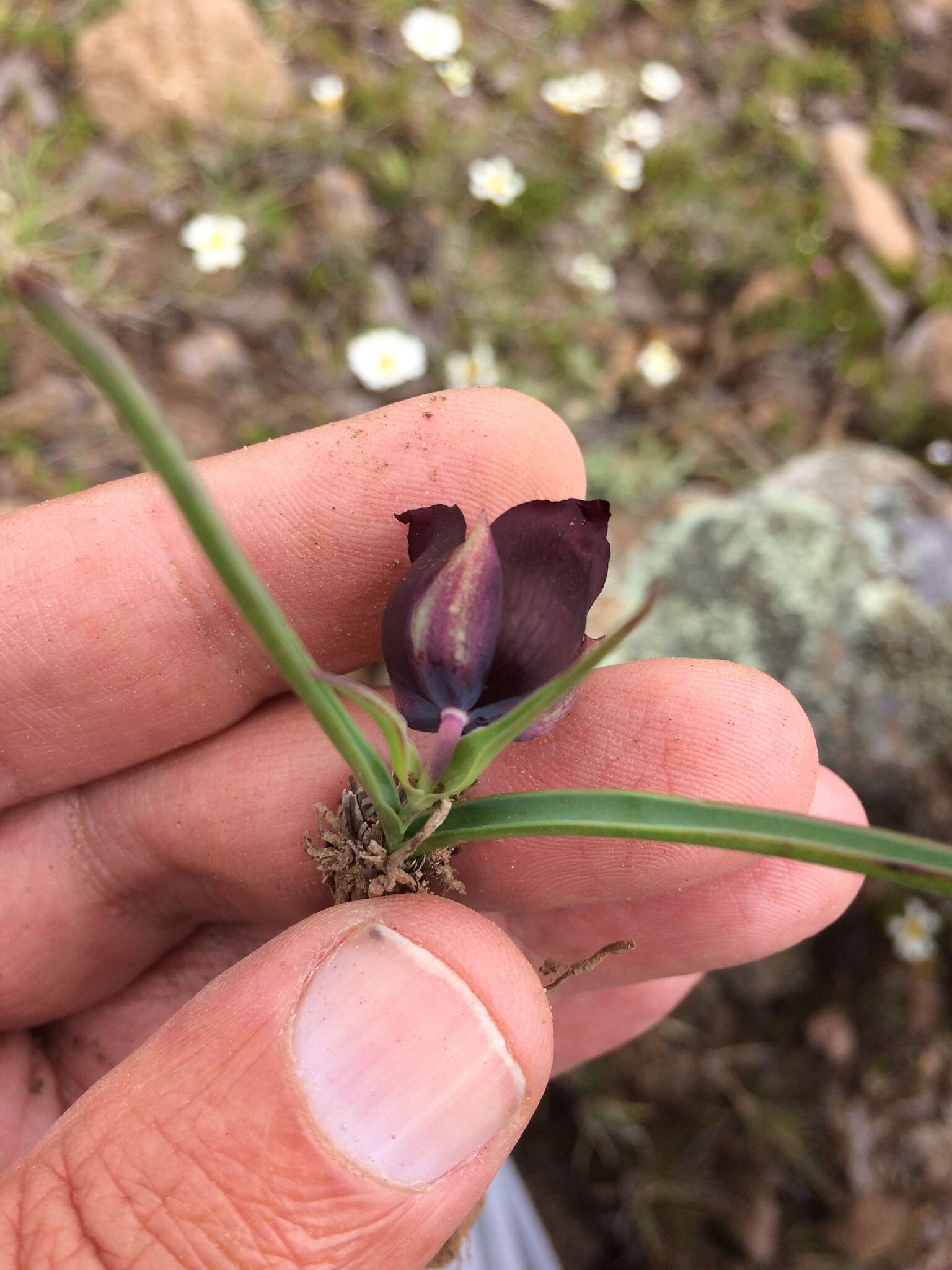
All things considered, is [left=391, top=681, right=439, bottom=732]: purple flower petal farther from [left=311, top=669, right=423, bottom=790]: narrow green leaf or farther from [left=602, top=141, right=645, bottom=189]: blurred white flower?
[left=602, top=141, right=645, bottom=189]: blurred white flower

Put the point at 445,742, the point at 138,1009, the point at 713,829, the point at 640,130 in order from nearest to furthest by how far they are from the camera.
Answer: the point at 713,829 → the point at 445,742 → the point at 138,1009 → the point at 640,130

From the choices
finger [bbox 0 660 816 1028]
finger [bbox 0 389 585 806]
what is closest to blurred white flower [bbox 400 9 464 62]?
finger [bbox 0 389 585 806]

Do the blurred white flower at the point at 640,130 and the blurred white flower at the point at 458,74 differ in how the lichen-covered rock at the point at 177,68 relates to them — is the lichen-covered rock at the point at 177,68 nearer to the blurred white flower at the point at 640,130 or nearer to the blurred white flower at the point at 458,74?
the blurred white flower at the point at 458,74

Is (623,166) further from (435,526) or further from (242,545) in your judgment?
(435,526)

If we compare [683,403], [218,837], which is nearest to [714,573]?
[683,403]

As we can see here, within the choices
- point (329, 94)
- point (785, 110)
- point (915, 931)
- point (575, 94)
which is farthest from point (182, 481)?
point (785, 110)

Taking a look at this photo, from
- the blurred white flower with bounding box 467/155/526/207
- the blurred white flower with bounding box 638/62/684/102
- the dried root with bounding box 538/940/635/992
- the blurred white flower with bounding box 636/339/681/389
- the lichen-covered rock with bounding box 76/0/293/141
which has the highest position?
the lichen-covered rock with bounding box 76/0/293/141

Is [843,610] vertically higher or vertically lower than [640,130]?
lower
